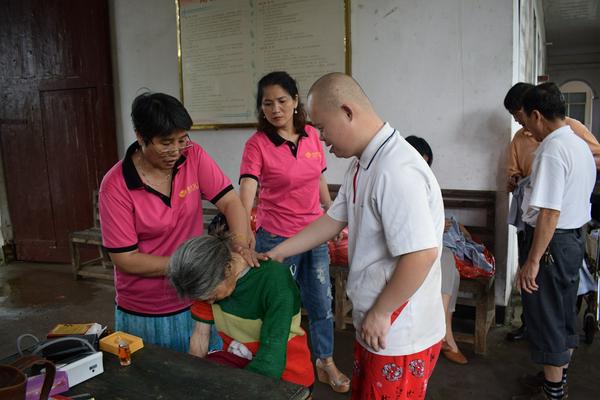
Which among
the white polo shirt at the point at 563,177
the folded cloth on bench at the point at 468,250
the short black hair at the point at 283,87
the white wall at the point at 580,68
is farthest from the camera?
the white wall at the point at 580,68

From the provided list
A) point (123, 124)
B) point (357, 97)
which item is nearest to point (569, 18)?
point (123, 124)

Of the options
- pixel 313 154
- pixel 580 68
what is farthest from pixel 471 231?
pixel 580 68

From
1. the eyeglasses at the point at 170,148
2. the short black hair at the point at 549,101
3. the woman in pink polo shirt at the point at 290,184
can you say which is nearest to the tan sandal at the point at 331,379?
the woman in pink polo shirt at the point at 290,184

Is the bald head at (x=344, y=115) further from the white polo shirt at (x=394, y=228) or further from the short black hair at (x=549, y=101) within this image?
the short black hair at (x=549, y=101)

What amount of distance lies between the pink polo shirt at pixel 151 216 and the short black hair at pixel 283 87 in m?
0.63

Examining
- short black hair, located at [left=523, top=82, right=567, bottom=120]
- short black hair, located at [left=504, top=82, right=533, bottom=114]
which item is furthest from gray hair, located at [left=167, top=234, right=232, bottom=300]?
short black hair, located at [left=504, top=82, right=533, bottom=114]

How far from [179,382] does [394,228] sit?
0.70 metres

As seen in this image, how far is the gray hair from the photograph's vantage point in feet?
4.38

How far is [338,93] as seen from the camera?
1307mm

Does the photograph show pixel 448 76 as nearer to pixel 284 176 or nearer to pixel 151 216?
pixel 284 176

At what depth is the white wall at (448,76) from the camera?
10.2 feet

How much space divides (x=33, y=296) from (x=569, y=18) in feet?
32.5

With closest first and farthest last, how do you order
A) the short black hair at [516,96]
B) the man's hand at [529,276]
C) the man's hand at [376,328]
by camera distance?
1. the man's hand at [376,328]
2. the man's hand at [529,276]
3. the short black hair at [516,96]

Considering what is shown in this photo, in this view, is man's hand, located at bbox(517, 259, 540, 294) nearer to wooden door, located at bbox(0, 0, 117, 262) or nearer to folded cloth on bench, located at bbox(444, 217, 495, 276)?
folded cloth on bench, located at bbox(444, 217, 495, 276)
